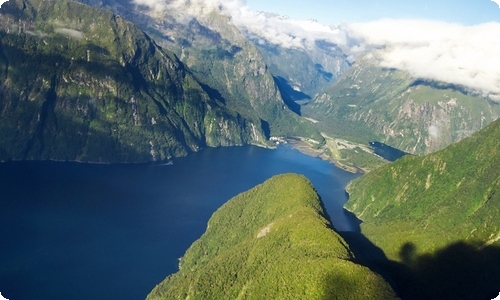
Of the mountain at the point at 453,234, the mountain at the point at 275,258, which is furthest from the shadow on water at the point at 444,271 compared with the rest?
the mountain at the point at 275,258

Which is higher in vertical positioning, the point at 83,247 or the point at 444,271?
the point at 444,271

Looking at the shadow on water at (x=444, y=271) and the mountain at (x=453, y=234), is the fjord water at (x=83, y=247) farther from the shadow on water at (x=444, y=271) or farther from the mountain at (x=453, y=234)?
the mountain at (x=453, y=234)

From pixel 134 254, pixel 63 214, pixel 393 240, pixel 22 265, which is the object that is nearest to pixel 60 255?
pixel 22 265

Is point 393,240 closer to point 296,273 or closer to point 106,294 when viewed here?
point 296,273

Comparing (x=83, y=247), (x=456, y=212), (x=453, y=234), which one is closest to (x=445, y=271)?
(x=453, y=234)

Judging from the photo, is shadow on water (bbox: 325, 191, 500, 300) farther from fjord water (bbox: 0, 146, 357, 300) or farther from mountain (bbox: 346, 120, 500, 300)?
fjord water (bbox: 0, 146, 357, 300)

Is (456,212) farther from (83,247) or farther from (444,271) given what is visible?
(83,247)
